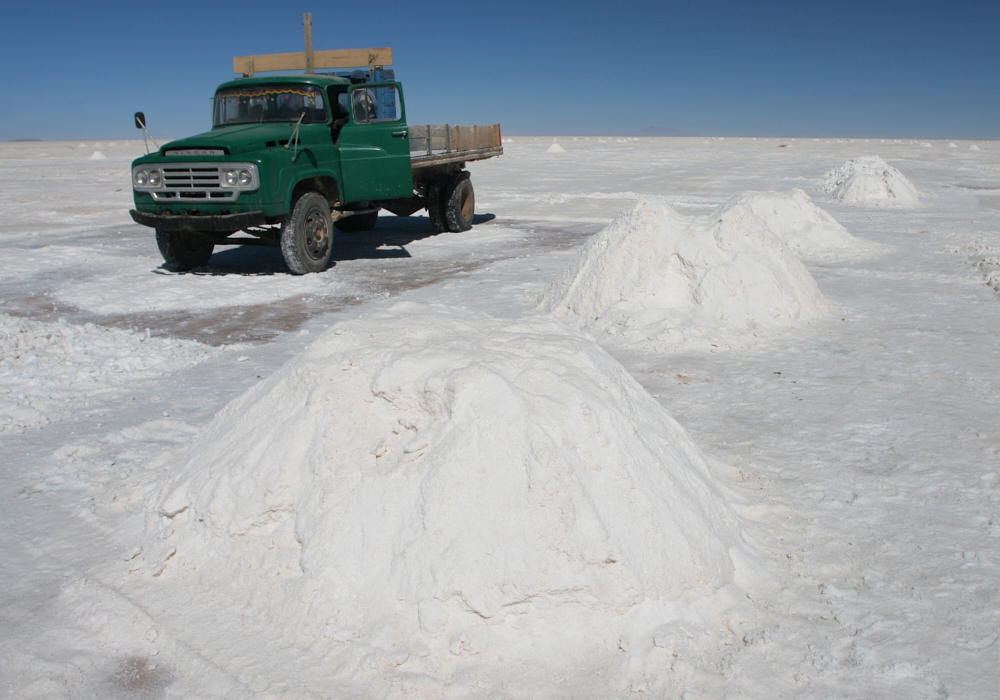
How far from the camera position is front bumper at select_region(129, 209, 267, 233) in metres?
8.95

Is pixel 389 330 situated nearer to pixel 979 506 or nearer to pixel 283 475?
pixel 283 475

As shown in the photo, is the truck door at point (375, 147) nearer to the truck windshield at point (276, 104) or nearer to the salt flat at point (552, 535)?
the truck windshield at point (276, 104)

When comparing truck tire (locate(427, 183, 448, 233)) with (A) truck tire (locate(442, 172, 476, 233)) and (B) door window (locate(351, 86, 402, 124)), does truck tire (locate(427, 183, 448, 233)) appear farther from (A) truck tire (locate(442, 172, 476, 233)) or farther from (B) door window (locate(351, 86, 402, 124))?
(B) door window (locate(351, 86, 402, 124))

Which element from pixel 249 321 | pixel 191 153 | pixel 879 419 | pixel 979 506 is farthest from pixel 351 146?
pixel 979 506

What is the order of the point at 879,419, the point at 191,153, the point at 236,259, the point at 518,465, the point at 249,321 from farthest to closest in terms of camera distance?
the point at 236,259, the point at 191,153, the point at 249,321, the point at 879,419, the point at 518,465

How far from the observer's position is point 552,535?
2861 millimetres

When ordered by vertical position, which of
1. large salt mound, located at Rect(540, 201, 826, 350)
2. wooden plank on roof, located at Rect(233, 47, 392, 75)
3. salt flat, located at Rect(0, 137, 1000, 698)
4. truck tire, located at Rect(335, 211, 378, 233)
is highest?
A: wooden plank on roof, located at Rect(233, 47, 392, 75)

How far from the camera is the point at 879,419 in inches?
193

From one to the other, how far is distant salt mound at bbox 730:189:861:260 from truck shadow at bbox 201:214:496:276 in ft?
18.1

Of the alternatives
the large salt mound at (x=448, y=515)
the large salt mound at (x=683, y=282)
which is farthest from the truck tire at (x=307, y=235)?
the large salt mound at (x=448, y=515)

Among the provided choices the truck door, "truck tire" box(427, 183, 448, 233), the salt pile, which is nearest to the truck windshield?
the truck door

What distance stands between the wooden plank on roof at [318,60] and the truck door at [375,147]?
34.9 inches

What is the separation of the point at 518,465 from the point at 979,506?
2546 millimetres

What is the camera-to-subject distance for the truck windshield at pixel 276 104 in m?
10.0
